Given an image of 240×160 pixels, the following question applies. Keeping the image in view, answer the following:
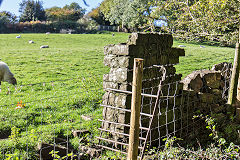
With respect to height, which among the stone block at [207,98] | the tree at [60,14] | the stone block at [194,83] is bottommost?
the stone block at [207,98]

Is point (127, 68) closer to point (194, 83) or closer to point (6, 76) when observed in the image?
point (194, 83)

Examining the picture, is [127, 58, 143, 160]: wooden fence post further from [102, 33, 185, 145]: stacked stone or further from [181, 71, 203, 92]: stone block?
[181, 71, 203, 92]: stone block

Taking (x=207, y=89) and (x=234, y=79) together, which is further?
(x=207, y=89)

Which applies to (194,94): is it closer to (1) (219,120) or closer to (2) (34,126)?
(1) (219,120)

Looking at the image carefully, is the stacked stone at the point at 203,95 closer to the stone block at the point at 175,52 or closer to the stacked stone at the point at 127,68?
the stone block at the point at 175,52

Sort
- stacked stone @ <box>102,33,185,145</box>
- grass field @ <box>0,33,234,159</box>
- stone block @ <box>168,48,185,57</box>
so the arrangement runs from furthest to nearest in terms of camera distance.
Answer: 1. stone block @ <box>168,48,185,57</box>
2. grass field @ <box>0,33,234,159</box>
3. stacked stone @ <box>102,33,185,145</box>

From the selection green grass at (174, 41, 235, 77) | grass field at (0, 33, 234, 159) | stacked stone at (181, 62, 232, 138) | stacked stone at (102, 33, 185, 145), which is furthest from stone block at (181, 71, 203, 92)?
green grass at (174, 41, 235, 77)

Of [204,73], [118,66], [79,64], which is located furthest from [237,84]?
[79,64]

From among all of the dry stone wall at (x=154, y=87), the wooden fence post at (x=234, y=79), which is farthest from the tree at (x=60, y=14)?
the wooden fence post at (x=234, y=79)

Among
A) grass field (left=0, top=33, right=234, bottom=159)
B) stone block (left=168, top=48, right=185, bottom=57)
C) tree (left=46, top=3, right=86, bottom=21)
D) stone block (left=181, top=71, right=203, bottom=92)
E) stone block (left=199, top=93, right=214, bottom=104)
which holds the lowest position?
grass field (left=0, top=33, right=234, bottom=159)

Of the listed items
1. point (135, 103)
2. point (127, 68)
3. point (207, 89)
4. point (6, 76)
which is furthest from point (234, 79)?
point (6, 76)

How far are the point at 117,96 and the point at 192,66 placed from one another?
10599 millimetres

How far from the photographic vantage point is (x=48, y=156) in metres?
4.76

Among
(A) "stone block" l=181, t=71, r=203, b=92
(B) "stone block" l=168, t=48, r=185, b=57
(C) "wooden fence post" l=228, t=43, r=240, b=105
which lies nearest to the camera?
(B) "stone block" l=168, t=48, r=185, b=57
